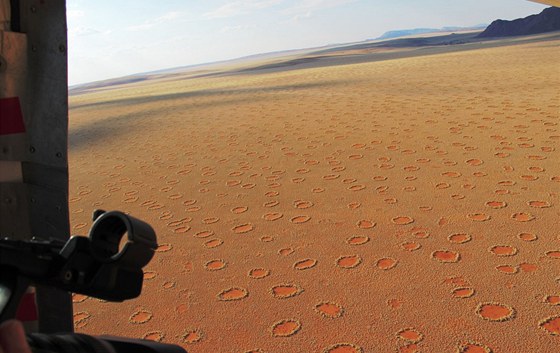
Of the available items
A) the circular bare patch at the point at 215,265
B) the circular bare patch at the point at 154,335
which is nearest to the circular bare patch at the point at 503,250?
the circular bare patch at the point at 215,265

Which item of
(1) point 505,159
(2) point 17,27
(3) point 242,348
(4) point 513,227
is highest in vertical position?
(2) point 17,27

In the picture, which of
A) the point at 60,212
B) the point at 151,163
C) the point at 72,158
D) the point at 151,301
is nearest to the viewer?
the point at 60,212

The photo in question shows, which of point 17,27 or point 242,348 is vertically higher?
point 17,27

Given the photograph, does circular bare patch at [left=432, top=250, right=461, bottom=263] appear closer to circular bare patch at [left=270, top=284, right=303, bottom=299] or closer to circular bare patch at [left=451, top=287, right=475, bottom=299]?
circular bare patch at [left=451, top=287, right=475, bottom=299]

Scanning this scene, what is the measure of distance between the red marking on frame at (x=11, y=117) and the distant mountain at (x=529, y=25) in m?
42.2

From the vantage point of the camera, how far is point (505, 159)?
388 cm

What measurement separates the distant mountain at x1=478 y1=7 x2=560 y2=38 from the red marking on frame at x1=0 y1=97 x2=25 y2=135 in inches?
1660

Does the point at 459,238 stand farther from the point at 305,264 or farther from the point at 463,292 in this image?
the point at 305,264

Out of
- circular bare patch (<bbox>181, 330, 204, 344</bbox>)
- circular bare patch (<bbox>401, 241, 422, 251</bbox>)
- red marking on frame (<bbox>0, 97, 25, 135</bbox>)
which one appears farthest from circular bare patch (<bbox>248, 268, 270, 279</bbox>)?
red marking on frame (<bbox>0, 97, 25, 135</bbox>)

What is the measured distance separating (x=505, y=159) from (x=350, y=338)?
2.79 meters

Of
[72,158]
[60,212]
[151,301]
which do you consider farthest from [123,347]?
[72,158]

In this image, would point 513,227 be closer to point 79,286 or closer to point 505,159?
point 505,159

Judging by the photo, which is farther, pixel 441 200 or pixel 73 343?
pixel 441 200

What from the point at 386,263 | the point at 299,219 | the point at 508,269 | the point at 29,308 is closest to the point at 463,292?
the point at 508,269
